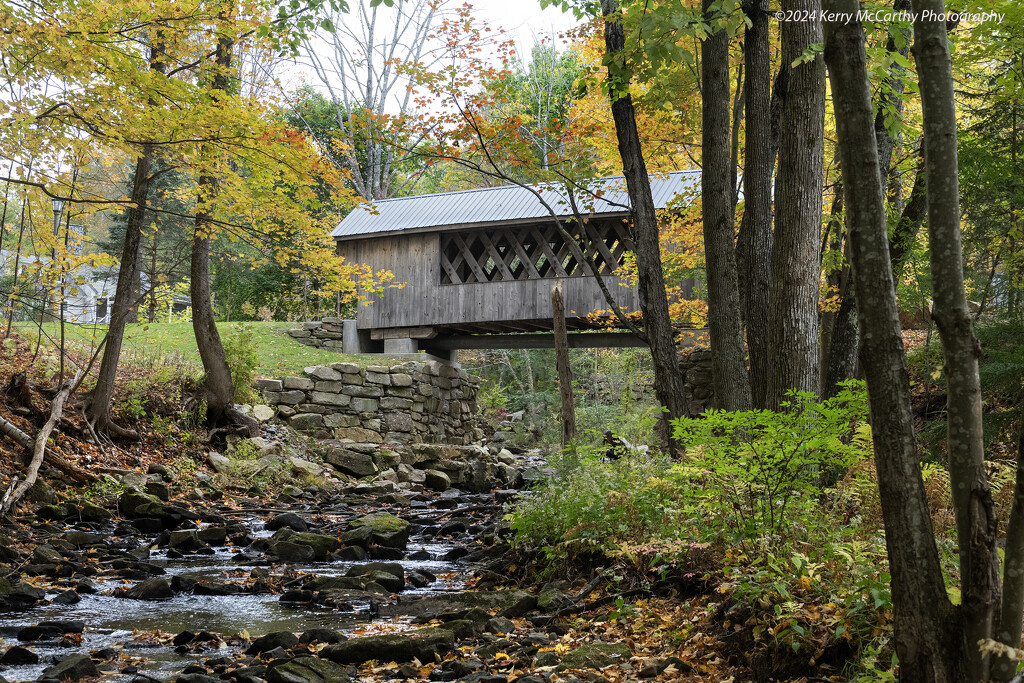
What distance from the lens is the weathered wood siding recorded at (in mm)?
15156

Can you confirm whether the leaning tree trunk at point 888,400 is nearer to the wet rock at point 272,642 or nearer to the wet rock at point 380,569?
the wet rock at point 272,642

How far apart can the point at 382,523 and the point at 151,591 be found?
9.05 ft

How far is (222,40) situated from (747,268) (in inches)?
294

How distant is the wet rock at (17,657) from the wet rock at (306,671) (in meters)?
1.23

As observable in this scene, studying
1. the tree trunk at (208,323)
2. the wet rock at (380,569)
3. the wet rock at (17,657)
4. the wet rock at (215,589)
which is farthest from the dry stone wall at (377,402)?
the wet rock at (17,657)

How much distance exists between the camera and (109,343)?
939 centimetres

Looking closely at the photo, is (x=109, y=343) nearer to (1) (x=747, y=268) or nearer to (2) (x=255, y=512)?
(2) (x=255, y=512)

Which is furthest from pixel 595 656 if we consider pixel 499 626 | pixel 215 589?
pixel 215 589

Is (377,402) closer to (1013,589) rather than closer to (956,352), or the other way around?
(956,352)

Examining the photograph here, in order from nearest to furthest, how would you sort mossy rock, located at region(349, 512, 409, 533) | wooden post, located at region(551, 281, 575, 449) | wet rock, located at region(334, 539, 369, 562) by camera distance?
1. wet rock, located at region(334, 539, 369, 562)
2. mossy rock, located at region(349, 512, 409, 533)
3. wooden post, located at region(551, 281, 575, 449)

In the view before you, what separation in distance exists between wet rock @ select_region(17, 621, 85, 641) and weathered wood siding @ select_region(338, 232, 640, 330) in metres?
11.6

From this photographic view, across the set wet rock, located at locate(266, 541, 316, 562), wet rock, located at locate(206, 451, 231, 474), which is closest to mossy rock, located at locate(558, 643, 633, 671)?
wet rock, located at locate(266, 541, 316, 562)

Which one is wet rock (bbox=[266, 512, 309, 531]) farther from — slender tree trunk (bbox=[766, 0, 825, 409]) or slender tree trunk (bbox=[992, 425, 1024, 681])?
slender tree trunk (bbox=[992, 425, 1024, 681])

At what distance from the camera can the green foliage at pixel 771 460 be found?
3.51 metres
